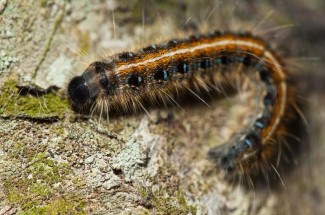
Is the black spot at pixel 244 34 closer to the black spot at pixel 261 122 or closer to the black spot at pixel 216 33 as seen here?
the black spot at pixel 216 33

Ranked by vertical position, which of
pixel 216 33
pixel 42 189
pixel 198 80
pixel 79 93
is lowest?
pixel 42 189

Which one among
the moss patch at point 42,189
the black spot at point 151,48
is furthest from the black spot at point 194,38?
the moss patch at point 42,189

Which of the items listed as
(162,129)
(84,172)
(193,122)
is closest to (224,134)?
(193,122)

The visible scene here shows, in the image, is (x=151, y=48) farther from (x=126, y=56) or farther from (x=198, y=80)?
(x=198, y=80)

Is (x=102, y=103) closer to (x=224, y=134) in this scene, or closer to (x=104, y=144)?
(x=104, y=144)

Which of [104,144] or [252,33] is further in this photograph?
[252,33]

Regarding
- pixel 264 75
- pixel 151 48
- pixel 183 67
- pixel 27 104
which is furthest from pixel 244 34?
pixel 27 104
